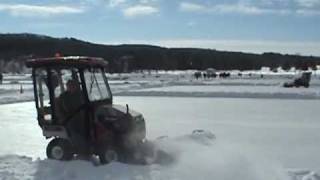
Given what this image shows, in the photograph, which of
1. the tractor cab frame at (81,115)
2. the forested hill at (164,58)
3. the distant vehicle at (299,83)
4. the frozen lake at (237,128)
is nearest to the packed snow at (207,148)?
the frozen lake at (237,128)

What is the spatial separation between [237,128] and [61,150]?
23.9 ft

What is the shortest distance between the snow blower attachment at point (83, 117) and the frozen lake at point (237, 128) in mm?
1579

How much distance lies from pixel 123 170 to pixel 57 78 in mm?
2182

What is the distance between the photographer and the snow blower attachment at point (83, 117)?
9.74 m

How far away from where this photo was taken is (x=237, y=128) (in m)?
16.2

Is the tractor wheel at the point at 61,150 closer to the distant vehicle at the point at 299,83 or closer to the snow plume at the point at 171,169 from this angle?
the snow plume at the point at 171,169

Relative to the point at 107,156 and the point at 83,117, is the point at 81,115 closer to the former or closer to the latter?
the point at 83,117

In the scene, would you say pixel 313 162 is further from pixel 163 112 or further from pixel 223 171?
pixel 163 112

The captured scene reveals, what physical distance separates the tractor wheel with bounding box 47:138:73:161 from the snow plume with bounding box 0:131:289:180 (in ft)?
1.26

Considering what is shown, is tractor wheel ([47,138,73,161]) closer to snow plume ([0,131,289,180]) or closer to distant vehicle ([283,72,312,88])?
snow plume ([0,131,289,180])

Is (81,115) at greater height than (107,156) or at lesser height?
greater

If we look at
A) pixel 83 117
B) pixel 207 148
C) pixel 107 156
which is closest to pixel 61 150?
pixel 83 117

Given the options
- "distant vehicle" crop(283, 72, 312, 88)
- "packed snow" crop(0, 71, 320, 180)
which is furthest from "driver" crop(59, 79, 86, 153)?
"distant vehicle" crop(283, 72, 312, 88)

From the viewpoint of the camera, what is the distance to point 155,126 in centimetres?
1658
